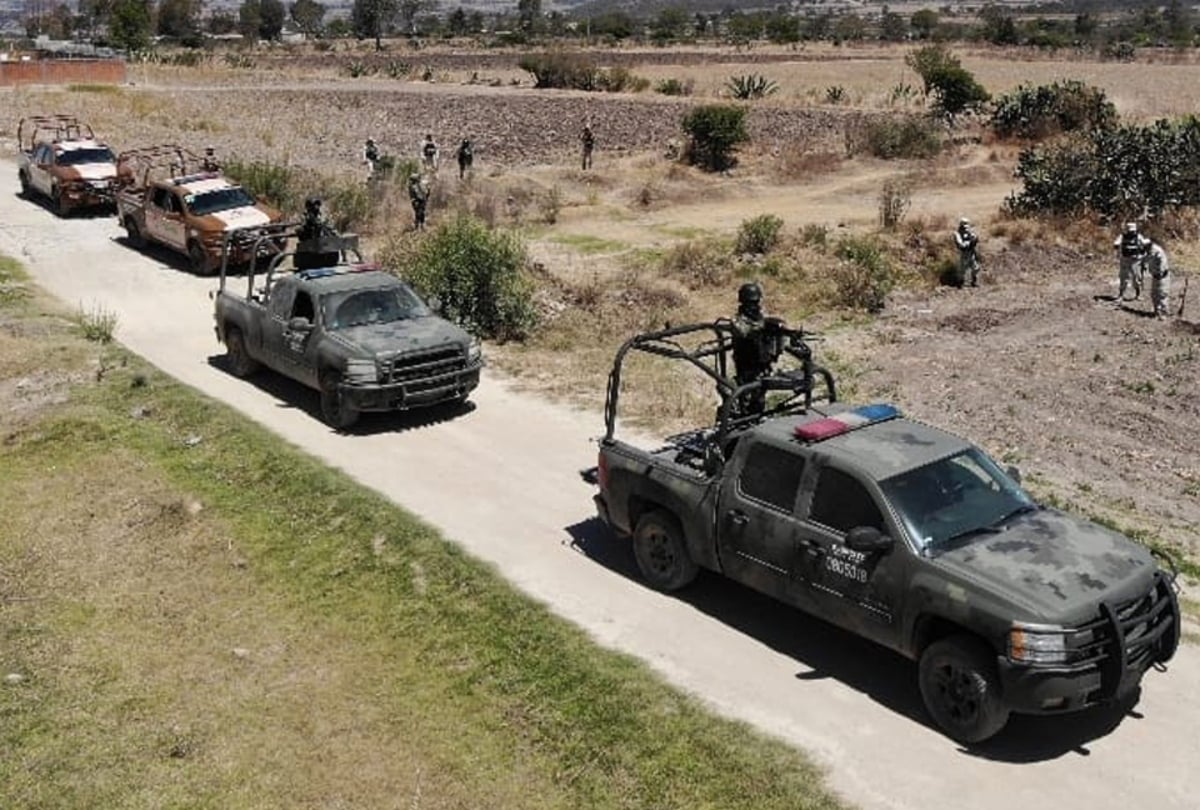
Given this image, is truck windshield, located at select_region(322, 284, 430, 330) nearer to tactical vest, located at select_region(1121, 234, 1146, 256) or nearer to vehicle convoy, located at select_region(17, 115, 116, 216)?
tactical vest, located at select_region(1121, 234, 1146, 256)

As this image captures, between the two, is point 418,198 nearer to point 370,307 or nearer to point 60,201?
point 60,201

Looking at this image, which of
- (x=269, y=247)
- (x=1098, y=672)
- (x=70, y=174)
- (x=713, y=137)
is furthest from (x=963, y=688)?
(x=713, y=137)

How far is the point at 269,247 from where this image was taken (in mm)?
23250

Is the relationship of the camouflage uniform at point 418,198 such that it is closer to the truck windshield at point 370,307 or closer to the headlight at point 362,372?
the truck windshield at point 370,307

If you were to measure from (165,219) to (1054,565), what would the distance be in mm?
20458

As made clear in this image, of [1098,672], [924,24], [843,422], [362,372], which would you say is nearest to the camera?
[1098,672]

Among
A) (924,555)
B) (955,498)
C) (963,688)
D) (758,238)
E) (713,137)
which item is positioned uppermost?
(955,498)

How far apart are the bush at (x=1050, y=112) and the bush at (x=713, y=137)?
9.70 meters

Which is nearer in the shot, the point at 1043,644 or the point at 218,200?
the point at 1043,644

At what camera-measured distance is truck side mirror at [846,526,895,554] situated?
29.0 feet

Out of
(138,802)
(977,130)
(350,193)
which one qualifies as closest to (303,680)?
(138,802)

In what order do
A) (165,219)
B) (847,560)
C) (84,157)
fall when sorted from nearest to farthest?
(847,560) → (165,219) → (84,157)

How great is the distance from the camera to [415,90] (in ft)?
231

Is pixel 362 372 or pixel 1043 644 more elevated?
pixel 1043 644
